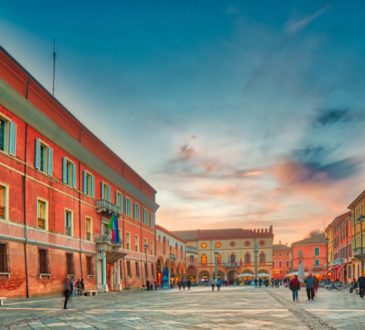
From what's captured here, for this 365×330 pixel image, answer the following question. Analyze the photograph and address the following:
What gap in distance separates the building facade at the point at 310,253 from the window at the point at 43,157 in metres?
96.1

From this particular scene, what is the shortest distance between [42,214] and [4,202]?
16.9 feet

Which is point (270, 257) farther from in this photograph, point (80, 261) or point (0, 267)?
point (0, 267)

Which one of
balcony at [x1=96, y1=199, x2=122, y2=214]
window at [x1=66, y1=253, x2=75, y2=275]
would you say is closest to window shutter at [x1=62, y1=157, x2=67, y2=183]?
window at [x1=66, y1=253, x2=75, y2=275]

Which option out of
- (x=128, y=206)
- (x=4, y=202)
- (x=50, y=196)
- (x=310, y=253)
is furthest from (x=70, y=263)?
(x=310, y=253)

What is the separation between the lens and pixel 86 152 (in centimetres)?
4059

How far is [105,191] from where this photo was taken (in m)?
46.2

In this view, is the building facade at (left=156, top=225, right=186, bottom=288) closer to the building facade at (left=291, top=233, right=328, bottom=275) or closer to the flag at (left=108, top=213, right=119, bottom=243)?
the flag at (left=108, top=213, right=119, bottom=243)

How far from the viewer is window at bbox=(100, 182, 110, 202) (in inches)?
1775

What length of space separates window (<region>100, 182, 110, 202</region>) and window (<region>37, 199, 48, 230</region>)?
1263 centimetres

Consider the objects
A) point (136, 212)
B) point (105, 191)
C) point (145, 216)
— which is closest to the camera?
point (105, 191)

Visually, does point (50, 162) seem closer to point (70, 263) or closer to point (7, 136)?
point (7, 136)

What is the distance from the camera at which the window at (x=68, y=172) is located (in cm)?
3581

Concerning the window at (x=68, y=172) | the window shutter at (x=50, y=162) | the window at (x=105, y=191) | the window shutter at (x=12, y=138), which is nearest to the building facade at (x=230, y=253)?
the window at (x=105, y=191)

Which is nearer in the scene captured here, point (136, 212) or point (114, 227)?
point (114, 227)
